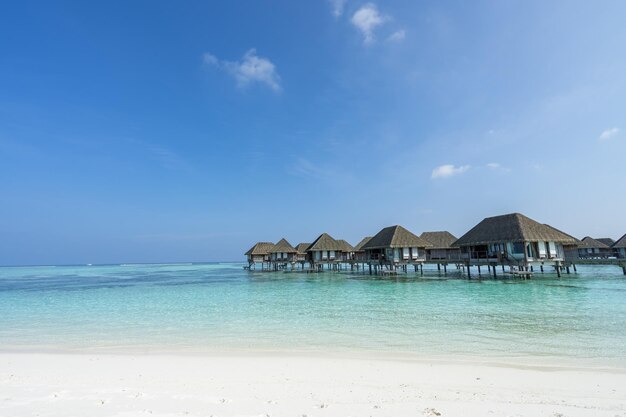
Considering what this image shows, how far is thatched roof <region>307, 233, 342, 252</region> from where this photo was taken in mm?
36009

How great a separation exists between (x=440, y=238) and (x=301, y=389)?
31.1 metres

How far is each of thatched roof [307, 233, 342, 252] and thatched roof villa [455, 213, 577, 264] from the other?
15244mm

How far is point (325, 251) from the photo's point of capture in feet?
120

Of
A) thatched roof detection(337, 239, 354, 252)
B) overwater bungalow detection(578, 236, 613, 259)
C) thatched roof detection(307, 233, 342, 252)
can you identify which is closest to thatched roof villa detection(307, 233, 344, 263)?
thatched roof detection(307, 233, 342, 252)

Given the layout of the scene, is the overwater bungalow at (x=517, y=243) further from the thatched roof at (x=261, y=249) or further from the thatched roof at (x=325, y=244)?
the thatched roof at (x=261, y=249)

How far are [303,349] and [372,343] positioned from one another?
1673 millimetres

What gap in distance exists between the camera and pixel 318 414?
365 cm

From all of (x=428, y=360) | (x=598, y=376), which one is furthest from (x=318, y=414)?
(x=598, y=376)

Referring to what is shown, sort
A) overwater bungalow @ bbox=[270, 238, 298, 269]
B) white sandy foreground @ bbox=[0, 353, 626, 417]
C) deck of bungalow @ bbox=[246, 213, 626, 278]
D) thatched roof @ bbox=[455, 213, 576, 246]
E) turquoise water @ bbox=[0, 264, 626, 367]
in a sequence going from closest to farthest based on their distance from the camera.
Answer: white sandy foreground @ bbox=[0, 353, 626, 417] < turquoise water @ bbox=[0, 264, 626, 367] < thatched roof @ bbox=[455, 213, 576, 246] < deck of bungalow @ bbox=[246, 213, 626, 278] < overwater bungalow @ bbox=[270, 238, 298, 269]

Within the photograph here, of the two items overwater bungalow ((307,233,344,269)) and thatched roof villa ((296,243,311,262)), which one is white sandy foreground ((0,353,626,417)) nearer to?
overwater bungalow ((307,233,344,269))

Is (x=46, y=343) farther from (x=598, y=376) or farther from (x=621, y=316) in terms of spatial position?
(x=621, y=316)

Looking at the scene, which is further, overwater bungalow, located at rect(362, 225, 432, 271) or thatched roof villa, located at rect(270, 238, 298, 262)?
thatched roof villa, located at rect(270, 238, 298, 262)

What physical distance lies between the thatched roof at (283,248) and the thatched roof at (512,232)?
20.9m

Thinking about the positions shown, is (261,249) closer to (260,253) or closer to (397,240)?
(260,253)
